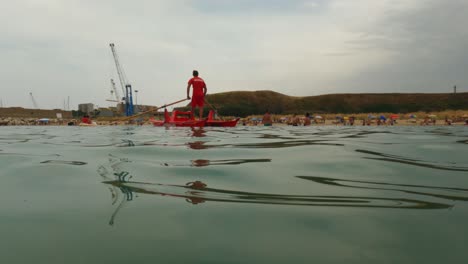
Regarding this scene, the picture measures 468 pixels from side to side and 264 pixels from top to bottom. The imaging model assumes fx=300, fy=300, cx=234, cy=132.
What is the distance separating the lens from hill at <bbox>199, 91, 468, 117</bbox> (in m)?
54.9

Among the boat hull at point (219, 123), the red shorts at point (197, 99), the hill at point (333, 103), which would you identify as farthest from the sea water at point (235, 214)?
the hill at point (333, 103)

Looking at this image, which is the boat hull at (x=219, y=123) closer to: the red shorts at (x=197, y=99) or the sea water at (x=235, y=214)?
the red shorts at (x=197, y=99)

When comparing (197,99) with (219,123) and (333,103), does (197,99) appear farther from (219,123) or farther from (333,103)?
(333,103)

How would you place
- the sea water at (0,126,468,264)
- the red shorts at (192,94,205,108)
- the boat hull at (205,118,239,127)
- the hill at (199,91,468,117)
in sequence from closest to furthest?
the sea water at (0,126,468,264), the red shorts at (192,94,205,108), the boat hull at (205,118,239,127), the hill at (199,91,468,117)

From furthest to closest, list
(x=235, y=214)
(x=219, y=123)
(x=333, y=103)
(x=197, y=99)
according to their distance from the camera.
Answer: (x=333, y=103), (x=219, y=123), (x=197, y=99), (x=235, y=214)

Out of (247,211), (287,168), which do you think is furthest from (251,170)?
(247,211)

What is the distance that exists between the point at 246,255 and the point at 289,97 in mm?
68719

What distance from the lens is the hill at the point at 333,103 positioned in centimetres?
5491

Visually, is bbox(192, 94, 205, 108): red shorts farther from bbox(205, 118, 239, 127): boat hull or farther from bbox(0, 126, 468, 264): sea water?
bbox(0, 126, 468, 264): sea water

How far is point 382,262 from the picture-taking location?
153 centimetres

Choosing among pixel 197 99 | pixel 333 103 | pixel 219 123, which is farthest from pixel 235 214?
pixel 333 103

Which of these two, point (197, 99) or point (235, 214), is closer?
point (235, 214)

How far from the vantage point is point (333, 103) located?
2434 inches

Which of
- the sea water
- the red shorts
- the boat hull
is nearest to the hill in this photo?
the boat hull
